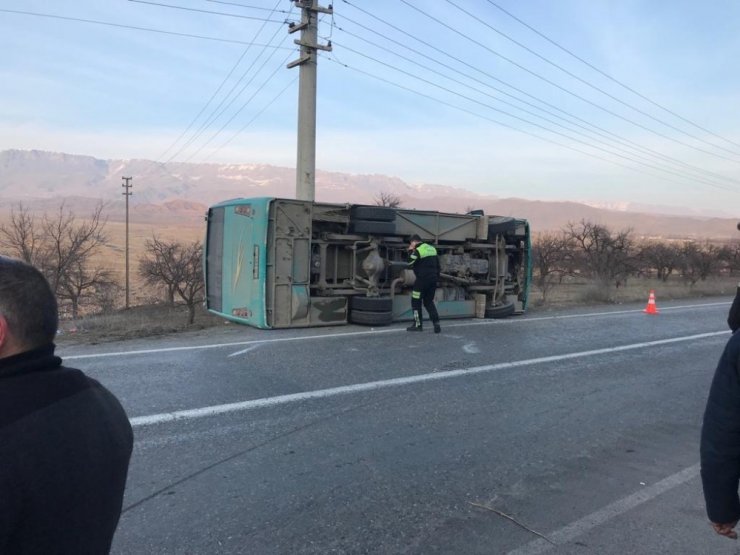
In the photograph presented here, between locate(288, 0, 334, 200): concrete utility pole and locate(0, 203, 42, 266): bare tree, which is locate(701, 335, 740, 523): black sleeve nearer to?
locate(288, 0, 334, 200): concrete utility pole

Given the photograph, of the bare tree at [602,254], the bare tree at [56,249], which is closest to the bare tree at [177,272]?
the bare tree at [56,249]

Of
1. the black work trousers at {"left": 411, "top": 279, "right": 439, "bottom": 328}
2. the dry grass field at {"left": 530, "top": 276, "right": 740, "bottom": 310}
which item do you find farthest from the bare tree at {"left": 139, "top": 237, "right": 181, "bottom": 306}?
the dry grass field at {"left": 530, "top": 276, "right": 740, "bottom": 310}

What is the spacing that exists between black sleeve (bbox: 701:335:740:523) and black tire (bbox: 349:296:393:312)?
28.5ft

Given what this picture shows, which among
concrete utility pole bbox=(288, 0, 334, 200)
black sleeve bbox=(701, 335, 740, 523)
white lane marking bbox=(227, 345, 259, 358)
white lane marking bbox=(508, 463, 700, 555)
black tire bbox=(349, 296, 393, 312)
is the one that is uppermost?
concrete utility pole bbox=(288, 0, 334, 200)

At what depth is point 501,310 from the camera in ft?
43.5

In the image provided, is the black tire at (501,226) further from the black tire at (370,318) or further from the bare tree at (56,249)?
the bare tree at (56,249)

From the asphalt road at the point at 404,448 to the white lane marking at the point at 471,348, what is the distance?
0.07 m

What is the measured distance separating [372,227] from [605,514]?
26.3 ft

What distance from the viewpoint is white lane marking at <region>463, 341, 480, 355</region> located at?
8789 millimetres

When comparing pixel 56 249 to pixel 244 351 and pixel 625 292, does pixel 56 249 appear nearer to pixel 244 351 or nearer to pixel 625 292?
pixel 244 351

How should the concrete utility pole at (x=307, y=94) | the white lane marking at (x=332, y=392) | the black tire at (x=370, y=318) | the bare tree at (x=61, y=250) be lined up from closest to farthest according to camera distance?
1. the white lane marking at (x=332, y=392)
2. the black tire at (x=370, y=318)
3. the bare tree at (x=61, y=250)
4. the concrete utility pole at (x=307, y=94)

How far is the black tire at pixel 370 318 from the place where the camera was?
11.0 m

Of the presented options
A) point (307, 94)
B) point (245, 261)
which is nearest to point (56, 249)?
point (307, 94)

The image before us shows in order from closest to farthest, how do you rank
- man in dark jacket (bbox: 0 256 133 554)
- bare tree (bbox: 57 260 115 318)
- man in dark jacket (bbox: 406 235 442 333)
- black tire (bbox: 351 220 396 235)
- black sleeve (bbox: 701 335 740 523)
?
man in dark jacket (bbox: 0 256 133 554)
black sleeve (bbox: 701 335 740 523)
man in dark jacket (bbox: 406 235 442 333)
black tire (bbox: 351 220 396 235)
bare tree (bbox: 57 260 115 318)
